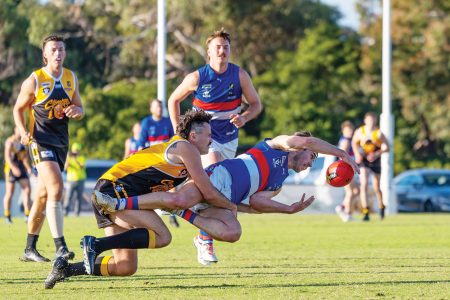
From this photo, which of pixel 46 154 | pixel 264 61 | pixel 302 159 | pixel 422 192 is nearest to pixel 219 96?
pixel 46 154

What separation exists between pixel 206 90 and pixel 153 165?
313 cm

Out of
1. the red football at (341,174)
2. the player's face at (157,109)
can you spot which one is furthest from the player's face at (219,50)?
the player's face at (157,109)

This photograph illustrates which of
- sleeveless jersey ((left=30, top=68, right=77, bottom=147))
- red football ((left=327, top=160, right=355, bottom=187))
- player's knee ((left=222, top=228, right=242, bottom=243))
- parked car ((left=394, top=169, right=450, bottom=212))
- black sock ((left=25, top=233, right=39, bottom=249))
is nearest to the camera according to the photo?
player's knee ((left=222, top=228, right=242, bottom=243))

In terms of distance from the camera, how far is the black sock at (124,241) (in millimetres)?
8562

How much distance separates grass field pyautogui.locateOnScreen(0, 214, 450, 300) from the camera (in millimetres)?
8578

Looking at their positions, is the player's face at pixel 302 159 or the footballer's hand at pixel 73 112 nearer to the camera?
the player's face at pixel 302 159

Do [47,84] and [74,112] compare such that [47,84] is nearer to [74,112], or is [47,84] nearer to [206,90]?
[74,112]

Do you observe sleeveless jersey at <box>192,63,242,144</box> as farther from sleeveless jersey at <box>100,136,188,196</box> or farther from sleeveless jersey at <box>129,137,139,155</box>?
sleeveless jersey at <box>129,137,139,155</box>

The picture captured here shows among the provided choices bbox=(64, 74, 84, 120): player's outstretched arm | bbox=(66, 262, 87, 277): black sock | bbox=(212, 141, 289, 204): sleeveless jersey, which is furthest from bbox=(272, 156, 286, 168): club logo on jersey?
bbox=(64, 74, 84, 120): player's outstretched arm

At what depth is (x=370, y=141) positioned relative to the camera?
22.1 m

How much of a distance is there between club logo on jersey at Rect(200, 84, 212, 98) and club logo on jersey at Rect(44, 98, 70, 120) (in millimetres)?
1489

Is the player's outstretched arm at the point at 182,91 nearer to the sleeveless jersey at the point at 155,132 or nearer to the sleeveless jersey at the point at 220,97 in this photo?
the sleeveless jersey at the point at 220,97

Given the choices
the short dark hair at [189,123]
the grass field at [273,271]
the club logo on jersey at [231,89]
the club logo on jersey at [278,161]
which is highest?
the club logo on jersey at [231,89]

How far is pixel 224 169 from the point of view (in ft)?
31.2
